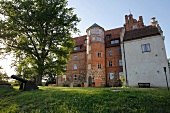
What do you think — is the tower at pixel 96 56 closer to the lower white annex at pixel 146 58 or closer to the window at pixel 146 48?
the lower white annex at pixel 146 58

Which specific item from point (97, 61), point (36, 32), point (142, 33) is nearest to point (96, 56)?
point (97, 61)

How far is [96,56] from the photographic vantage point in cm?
3222

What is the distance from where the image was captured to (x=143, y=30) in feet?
85.9

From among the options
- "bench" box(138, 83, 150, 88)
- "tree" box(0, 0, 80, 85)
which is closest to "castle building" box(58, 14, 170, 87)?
"bench" box(138, 83, 150, 88)

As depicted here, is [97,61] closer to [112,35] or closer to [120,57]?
[120,57]

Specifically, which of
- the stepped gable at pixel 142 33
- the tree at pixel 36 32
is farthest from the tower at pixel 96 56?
the tree at pixel 36 32

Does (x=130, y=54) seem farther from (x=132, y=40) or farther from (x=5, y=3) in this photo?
(x=5, y=3)

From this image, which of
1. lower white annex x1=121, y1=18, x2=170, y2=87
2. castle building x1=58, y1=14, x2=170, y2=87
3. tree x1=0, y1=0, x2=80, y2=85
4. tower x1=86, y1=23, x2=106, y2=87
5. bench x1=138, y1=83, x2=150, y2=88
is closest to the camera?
tree x1=0, y1=0, x2=80, y2=85

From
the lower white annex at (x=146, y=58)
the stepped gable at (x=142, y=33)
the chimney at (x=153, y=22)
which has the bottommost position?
the lower white annex at (x=146, y=58)

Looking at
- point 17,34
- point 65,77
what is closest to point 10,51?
point 17,34

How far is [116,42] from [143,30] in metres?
8.22

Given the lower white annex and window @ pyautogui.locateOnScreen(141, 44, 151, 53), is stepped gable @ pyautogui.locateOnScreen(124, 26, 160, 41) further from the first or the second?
window @ pyautogui.locateOnScreen(141, 44, 151, 53)

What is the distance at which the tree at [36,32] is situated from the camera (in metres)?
19.7

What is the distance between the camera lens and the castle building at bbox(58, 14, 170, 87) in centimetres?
2286
